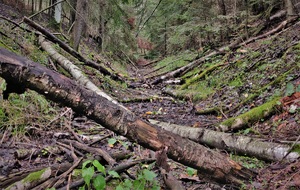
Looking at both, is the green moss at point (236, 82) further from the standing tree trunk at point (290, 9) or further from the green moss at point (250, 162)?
the standing tree trunk at point (290, 9)

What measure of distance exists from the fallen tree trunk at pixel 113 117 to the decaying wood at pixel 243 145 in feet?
1.93

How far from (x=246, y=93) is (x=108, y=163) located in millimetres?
4686

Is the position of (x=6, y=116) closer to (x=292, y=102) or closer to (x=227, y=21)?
(x=292, y=102)

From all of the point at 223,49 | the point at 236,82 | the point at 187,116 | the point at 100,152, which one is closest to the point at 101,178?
the point at 100,152

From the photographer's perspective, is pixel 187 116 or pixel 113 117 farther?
pixel 187 116

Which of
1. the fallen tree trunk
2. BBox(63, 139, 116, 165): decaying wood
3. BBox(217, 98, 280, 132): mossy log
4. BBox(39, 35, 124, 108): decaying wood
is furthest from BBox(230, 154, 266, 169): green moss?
BBox(39, 35, 124, 108): decaying wood

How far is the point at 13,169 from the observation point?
279 cm

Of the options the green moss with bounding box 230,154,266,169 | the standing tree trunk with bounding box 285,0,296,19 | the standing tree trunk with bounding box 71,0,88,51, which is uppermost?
the standing tree trunk with bounding box 285,0,296,19

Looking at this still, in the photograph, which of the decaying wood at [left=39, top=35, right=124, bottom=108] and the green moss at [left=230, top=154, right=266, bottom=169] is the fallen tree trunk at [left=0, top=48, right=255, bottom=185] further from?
the decaying wood at [left=39, top=35, right=124, bottom=108]

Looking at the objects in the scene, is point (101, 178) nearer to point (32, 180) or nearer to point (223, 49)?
point (32, 180)

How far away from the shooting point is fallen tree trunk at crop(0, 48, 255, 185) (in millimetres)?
1905

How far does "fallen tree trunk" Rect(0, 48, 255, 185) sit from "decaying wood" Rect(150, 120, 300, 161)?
59cm

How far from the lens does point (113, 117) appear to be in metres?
2.22

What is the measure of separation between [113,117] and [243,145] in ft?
7.21
